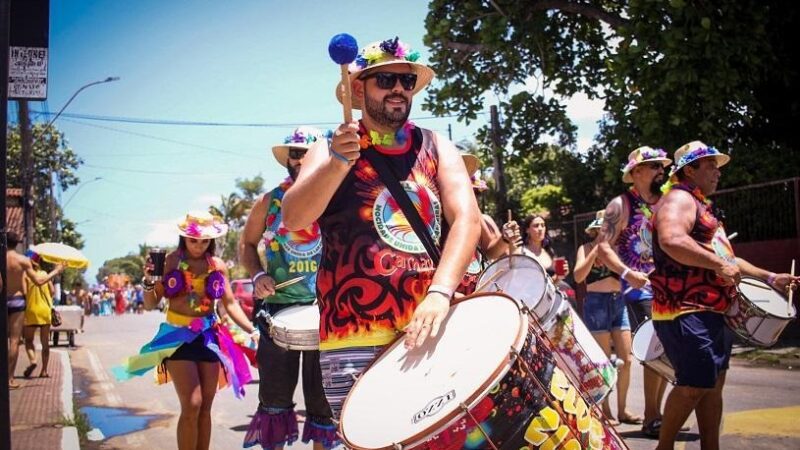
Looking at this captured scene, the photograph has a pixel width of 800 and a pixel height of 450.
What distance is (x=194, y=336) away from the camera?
538 cm

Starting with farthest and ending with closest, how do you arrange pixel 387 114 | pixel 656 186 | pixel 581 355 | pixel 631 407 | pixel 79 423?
pixel 79 423 < pixel 631 407 < pixel 656 186 < pixel 581 355 < pixel 387 114

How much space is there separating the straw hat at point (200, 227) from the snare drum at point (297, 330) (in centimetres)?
131

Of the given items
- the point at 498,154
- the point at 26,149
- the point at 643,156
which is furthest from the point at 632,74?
the point at 26,149

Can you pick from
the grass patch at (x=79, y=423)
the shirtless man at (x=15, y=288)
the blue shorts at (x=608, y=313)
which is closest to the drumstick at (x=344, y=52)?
the blue shorts at (x=608, y=313)

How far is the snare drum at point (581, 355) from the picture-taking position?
14.2 feet

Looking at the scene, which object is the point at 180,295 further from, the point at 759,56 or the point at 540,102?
the point at 540,102

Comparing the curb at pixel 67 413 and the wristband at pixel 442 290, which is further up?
the wristband at pixel 442 290

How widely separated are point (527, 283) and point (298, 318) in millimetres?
1352

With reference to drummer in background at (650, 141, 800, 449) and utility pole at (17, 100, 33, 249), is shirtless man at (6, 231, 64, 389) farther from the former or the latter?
utility pole at (17, 100, 33, 249)

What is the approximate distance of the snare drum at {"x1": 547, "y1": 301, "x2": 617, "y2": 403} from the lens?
4.32m

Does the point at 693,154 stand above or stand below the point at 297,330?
above

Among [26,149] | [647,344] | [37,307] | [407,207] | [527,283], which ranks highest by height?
[26,149]

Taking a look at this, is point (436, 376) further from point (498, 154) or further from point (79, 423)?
point (498, 154)

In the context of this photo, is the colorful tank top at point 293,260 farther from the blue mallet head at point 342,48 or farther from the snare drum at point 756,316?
the snare drum at point 756,316
